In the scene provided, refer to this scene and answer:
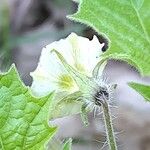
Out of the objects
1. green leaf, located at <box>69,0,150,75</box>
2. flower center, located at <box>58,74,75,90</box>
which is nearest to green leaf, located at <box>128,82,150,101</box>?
green leaf, located at <box>69,0,150,75</box>

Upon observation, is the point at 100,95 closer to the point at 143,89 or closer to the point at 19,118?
the point at 143,89

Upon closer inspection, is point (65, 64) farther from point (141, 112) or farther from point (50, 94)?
point (141, 112)

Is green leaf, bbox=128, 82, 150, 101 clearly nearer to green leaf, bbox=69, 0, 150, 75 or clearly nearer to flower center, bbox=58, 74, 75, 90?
green leaf, bbox=69, 0, 150, 75

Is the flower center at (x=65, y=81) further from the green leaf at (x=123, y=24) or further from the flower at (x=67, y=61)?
the green leaf at (x=123, y=24)

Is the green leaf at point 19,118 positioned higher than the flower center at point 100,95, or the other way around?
the green leaf at point 19,118

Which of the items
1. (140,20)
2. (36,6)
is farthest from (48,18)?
(140,20)

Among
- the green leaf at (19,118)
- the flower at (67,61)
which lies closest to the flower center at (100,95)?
the flower at (67,61)
